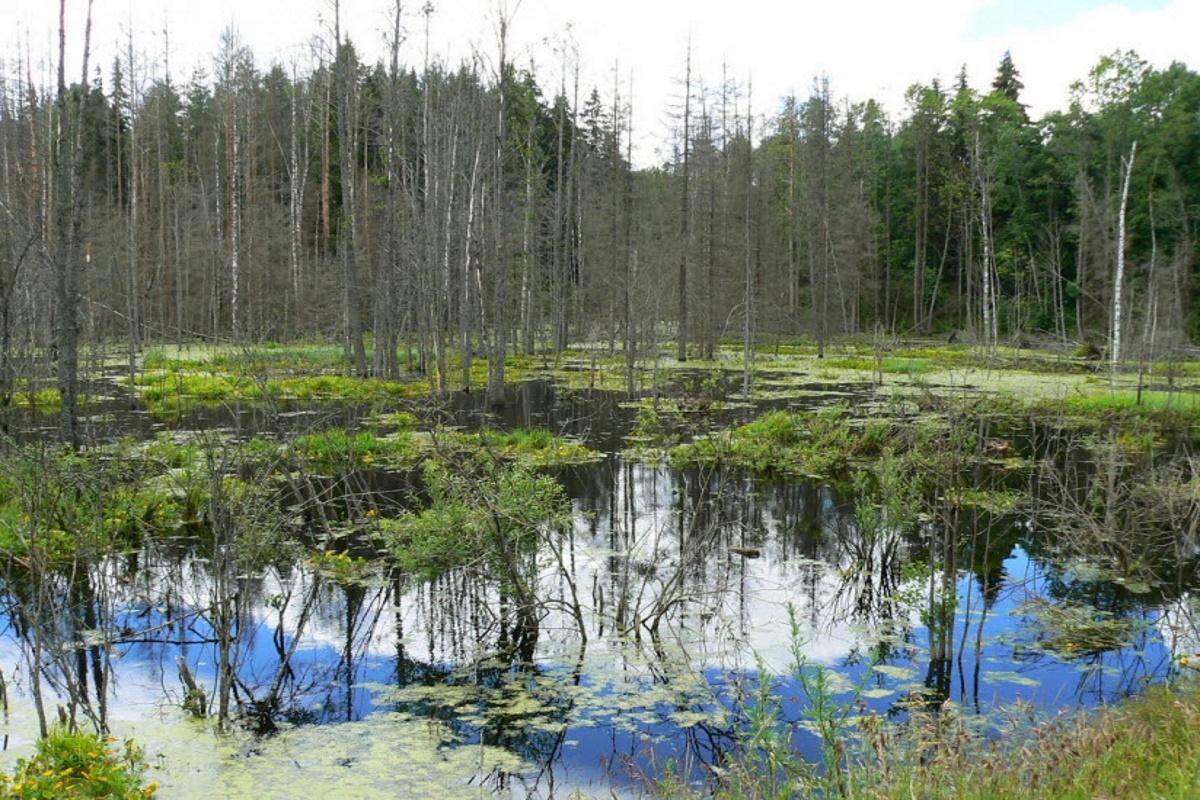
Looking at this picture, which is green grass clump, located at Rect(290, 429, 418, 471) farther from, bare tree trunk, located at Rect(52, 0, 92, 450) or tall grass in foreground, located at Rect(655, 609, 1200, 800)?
tall grass in foreground, located at Rect(655, 609, 1200, 800)

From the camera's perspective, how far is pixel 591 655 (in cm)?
687

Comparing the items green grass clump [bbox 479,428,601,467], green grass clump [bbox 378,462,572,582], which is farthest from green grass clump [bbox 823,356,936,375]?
green grass clump [bbox 378,462,572,582]

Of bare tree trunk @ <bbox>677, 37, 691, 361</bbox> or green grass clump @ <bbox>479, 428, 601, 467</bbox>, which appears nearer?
green grass clump @ <bbox>479, 428, 601, 467</bbox>

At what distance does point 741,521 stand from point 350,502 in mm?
4581

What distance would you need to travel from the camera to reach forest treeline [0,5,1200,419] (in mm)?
24969

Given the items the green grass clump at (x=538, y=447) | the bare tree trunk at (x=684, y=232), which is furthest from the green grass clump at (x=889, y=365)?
the green grass clump at (x=538, y=447)

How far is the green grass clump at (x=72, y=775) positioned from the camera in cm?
389

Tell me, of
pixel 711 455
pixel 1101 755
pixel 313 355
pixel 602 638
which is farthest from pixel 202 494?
pixel 313 355

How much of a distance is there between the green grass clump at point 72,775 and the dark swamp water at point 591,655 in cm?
75

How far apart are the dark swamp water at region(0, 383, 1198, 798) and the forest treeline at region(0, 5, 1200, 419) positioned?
39.7ft

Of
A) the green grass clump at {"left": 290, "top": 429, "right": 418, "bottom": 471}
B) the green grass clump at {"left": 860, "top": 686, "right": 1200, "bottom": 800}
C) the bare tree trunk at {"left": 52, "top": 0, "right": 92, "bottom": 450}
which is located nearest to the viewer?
the green grass clump at {"left": 860, "top": 686, "right": 1200, "bottom": 800}

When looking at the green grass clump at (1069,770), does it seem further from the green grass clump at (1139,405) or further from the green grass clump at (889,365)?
the green grass clump at (889,365)

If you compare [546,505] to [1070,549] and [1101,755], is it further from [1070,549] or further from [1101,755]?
[1070,549]

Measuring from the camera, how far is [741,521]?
11.0 metres
